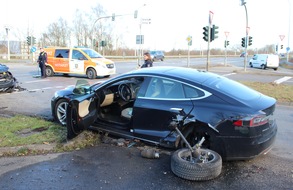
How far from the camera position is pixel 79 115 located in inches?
202

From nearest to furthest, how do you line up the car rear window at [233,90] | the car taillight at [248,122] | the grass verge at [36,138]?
the car taillight at [248,122]
the car rear window at [233,90]
the grass verge at [36,138]

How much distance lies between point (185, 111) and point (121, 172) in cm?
132

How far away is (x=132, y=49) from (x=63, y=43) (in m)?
17.6

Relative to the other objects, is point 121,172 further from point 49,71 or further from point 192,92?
point 49,71

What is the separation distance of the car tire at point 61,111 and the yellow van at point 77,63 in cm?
1188

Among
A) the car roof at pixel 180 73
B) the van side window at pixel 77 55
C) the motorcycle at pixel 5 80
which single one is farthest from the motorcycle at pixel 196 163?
the van side window at pixel 77 55

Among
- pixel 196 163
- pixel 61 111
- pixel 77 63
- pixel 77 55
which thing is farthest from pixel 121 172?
pixel 77 55

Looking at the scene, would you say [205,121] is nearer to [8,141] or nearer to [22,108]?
[8,141]

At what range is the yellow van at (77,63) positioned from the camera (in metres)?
18.4

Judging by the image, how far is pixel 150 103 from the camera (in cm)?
499

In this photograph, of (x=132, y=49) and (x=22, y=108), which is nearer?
(x=22, y=108)

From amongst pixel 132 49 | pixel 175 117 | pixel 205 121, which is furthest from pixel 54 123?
pixel 132 49

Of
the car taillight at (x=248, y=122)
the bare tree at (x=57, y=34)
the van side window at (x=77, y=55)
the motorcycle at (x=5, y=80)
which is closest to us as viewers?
the car taillight at (x=248, y=122)

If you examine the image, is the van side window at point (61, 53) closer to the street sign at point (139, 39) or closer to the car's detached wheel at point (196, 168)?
the street sign at point (139, 39)
